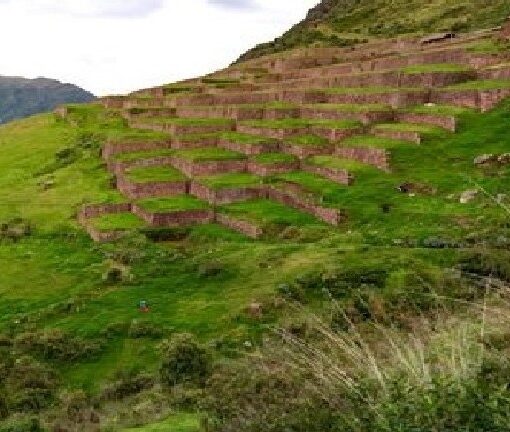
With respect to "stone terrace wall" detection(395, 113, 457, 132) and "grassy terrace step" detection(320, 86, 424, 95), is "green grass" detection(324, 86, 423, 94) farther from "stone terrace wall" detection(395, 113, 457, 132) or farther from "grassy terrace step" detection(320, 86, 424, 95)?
"stone terrace wall" detection(395, 113, 457, 132)

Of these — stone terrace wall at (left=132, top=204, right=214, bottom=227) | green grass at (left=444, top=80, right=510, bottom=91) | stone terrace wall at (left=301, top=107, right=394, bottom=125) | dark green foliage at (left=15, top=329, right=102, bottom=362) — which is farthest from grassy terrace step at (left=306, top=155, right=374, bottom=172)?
dark green foliage at (left=15, top=329, right=102, bottom=362)

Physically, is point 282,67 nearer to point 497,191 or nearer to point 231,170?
point 231,170

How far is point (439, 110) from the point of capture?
33938 mm

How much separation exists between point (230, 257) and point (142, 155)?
47.6ft

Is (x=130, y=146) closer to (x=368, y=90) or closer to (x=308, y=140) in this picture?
(x=308, y=140)

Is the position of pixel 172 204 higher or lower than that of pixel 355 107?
lower

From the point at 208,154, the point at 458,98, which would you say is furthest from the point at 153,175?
the point at 458,98

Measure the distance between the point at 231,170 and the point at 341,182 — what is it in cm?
612

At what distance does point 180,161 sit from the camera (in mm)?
36312

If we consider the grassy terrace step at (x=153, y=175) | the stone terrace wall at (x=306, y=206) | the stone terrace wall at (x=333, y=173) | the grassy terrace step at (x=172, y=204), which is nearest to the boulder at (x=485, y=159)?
the stone terrace wall at (x=333, y=173)

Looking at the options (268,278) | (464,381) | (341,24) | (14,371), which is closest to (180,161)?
(268,278)

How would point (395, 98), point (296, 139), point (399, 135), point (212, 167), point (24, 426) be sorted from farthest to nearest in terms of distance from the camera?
point (395, 98), point (296, 139), point (212, 167), point (399, 135), point (24, 426)

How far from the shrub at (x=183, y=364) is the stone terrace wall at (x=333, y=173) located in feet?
42.8

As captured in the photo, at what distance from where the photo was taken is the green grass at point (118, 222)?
3066cm
